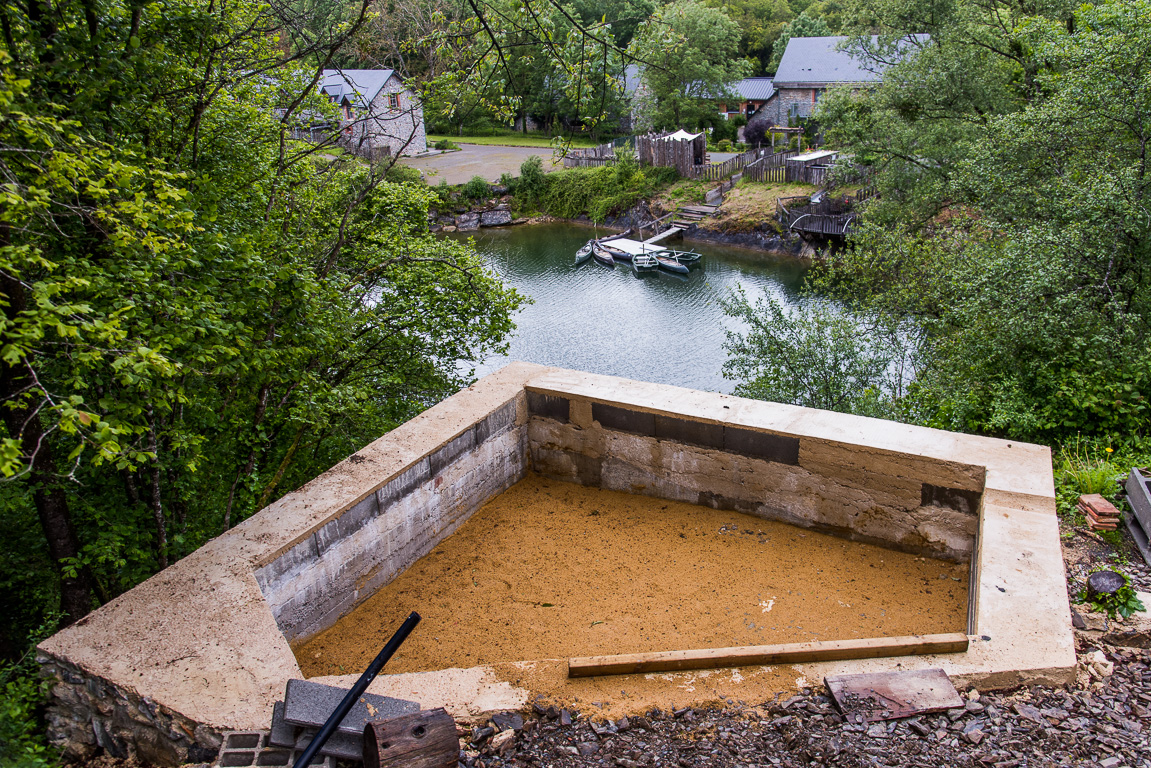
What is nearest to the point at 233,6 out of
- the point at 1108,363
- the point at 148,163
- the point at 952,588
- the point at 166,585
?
the point at 148,163

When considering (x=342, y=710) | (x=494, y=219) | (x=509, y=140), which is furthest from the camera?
(x=509, y=140)

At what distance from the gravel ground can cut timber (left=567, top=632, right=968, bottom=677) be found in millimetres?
271

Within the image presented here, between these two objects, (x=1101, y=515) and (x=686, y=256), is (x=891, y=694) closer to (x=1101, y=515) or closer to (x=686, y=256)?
(x=1101, y=515)

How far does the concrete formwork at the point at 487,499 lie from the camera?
Result: 3941 millimetres

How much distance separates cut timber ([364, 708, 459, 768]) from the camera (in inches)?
131

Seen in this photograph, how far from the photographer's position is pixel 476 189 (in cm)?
3631

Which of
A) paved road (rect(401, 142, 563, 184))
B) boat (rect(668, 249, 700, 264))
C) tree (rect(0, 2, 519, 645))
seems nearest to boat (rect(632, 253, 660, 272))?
boat (rect(668, 249, 700, 264))

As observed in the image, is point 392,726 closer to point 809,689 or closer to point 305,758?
point 305,758

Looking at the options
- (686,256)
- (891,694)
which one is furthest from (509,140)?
(891,694)

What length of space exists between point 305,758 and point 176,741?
0.99m

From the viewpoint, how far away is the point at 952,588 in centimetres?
545

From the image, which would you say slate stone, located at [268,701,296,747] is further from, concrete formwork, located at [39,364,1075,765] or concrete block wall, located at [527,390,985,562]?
concrete block wall, located at [527,390,985,562]

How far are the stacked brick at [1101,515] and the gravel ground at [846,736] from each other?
1.89 m

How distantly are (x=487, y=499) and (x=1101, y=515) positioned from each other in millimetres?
4809
